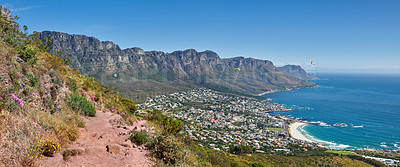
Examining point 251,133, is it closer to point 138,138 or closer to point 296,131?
point 296,131

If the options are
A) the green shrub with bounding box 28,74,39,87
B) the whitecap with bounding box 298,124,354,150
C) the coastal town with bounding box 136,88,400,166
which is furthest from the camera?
the whitecap with bounding box 298,124,354,150

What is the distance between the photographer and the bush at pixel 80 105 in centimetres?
752

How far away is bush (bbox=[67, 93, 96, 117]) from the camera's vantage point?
7.52m

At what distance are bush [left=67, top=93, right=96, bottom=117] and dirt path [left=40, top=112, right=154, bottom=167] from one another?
1.23 meters

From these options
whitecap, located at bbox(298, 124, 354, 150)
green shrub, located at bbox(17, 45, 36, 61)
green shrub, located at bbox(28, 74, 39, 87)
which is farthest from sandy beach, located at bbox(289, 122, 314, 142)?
green shrub, located at bbox(17, 45, 36, 61)

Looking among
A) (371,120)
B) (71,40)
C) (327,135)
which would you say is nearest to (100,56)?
(71,40)

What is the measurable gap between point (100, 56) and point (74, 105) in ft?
522

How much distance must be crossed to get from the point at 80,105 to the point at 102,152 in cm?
396

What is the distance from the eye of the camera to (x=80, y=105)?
7.87 metres

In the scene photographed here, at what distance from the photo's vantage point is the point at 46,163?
3.83 meters

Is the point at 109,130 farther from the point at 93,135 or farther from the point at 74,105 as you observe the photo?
the point at 74,105

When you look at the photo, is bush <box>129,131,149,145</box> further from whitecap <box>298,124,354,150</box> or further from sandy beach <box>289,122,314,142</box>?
sandy beach <box>289,122,314,142</box>

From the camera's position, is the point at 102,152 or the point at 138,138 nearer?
the point at 102,152

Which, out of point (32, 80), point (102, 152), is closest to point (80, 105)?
point (32, 80)
